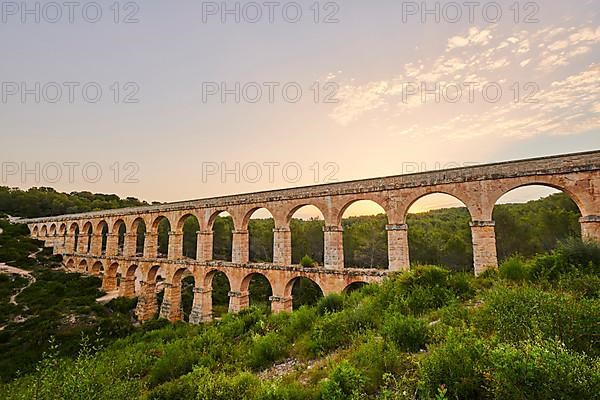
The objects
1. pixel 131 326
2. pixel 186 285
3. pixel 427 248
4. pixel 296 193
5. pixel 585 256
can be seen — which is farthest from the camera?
pixel 186 285

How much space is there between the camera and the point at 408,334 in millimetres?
4828

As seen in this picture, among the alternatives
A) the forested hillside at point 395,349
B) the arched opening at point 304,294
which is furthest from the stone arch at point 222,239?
the forested hillside at point 395,349

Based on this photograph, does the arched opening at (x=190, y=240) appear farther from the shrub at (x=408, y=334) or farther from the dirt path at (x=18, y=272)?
the shrub at (x=408, y=334)

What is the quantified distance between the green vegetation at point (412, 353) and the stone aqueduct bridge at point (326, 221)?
4107mm

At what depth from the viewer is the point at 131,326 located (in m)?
19.2

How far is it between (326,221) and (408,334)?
399 inches

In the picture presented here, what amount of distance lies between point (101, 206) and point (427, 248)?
59087 mm

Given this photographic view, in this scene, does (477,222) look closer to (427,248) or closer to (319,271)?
(319,271)

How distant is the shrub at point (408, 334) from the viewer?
4.76 meters

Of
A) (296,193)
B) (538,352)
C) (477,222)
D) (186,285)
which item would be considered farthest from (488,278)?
(186,285)

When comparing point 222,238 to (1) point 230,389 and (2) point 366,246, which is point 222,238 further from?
(1) point 230,389

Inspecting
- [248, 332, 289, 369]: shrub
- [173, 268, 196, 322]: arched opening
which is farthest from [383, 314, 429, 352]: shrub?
[173, 268, 196, 322]: arched opening

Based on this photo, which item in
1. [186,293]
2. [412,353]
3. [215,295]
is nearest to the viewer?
[412,353]

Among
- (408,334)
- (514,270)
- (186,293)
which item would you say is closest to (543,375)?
(408,334)
